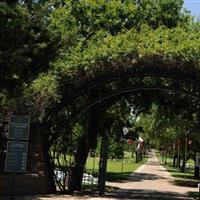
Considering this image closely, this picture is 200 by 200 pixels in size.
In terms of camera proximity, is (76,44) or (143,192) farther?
(143,192)

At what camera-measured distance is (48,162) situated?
884 inches

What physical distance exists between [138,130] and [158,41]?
48634 mm

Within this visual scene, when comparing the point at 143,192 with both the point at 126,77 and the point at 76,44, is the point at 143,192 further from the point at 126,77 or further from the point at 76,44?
the point at 76,44

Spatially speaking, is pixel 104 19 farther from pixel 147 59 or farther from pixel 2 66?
pixel 2 66

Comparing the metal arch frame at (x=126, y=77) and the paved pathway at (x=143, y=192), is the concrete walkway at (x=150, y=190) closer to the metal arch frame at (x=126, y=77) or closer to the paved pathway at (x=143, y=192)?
the paved pathway at (x=143, y=192)

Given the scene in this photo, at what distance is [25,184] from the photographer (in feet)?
68.7

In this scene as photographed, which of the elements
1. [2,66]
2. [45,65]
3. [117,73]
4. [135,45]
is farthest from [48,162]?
[2,66]

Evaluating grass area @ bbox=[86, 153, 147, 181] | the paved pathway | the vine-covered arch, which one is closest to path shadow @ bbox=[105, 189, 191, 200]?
the paved pathway

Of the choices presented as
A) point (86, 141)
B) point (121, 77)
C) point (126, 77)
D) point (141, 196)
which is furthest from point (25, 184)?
point (86, 141)

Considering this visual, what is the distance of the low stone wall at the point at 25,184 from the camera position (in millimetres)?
19688

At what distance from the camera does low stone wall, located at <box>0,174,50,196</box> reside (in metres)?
19.7

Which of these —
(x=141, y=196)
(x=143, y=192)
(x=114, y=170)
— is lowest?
(x=141, y=196)

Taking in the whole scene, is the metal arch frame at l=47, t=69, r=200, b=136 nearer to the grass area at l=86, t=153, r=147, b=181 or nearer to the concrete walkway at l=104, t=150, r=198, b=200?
the concrete walkway at l=104, t=150, r=198, b=200

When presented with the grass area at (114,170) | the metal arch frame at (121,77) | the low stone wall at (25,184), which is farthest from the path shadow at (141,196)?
the grass area at (114,170)
